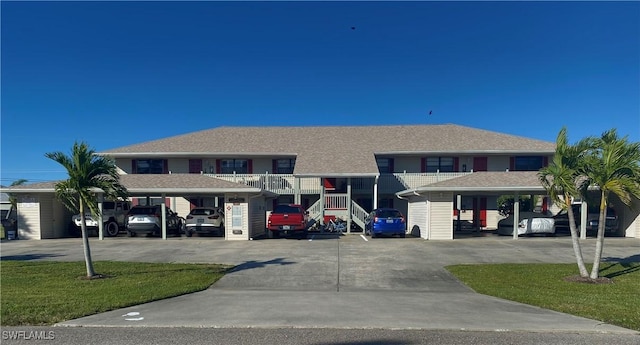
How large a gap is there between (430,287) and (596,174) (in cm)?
511

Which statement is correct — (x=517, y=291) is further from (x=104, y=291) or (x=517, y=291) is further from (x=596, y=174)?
(x=104, y=291)

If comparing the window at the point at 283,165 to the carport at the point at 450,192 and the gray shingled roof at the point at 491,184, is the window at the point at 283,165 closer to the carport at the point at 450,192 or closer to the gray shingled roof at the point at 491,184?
the carport at the point at 450,192

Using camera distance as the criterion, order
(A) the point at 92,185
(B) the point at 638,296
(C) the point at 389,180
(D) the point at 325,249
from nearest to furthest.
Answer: (B) the point at 638,296, (A) the point at 92,185, (D) the point at 325,249, (C) the point at 389,180

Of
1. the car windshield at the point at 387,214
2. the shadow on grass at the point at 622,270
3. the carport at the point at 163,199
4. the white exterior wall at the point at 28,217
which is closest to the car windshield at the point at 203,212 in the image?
the carport at the point at 163,199

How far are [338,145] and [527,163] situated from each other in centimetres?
1311

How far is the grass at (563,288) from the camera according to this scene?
6.60 metres

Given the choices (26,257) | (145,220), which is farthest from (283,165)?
(26,257)

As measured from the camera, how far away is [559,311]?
6.67 meters

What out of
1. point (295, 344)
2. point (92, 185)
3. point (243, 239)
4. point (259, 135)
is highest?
point (259, 135)

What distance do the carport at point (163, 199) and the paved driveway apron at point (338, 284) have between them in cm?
145

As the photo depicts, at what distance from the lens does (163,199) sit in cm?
1877

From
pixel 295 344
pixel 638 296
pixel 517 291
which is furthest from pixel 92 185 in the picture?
pixel 638 296

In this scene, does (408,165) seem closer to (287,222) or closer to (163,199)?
(287,222)

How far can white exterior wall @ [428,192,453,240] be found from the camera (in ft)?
60.3
